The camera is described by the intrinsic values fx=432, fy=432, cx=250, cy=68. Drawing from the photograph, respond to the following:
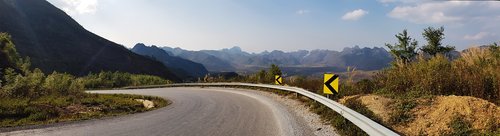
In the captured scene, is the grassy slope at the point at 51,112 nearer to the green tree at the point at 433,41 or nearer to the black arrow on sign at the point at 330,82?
the black arrow on sign at the point at 330,82

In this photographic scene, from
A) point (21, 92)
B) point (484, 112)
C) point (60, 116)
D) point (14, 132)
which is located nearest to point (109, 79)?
point (21, 92)

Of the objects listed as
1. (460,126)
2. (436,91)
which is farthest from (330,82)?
(460,126)

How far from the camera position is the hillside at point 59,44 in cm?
14025

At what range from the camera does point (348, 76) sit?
17375 millimetres

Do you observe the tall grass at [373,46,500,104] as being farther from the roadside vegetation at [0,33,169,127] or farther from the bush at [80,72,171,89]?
the bush at [80,72,171,89]

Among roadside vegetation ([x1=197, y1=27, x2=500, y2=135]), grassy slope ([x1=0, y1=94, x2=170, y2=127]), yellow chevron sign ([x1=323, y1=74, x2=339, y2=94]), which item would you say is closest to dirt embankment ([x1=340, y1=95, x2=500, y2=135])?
roadside vegetation ([x1=197, y1=27, x2=500, y2=135])

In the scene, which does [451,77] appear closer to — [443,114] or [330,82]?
[443,114]

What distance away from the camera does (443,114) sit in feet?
31.2

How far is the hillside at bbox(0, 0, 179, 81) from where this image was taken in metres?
140

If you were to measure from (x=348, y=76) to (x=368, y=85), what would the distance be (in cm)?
221

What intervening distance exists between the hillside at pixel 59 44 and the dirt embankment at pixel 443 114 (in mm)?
131343

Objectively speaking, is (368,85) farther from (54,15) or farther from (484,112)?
(54,15)

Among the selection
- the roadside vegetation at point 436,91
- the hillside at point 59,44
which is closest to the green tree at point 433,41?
the roadside vegetation at point 436,91

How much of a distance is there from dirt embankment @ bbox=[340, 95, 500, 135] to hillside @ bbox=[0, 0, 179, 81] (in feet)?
431
